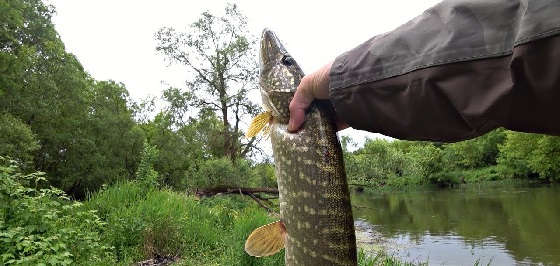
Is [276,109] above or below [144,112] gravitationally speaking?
below

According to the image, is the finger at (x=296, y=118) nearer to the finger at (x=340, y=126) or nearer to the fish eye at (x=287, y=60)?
the finger at (x=340, y=126)

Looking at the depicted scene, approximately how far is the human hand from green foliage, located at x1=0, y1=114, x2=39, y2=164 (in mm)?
14071

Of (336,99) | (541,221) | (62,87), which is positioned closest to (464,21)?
(336,99)

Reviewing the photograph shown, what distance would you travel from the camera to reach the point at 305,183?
6.75 feet

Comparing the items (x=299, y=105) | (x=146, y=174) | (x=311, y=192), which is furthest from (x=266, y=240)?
(x=146, y=174)

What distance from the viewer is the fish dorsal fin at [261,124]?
240 centimetres

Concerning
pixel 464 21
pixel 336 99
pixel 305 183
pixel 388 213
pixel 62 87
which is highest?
pixel 62 87

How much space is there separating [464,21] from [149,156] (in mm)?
10299

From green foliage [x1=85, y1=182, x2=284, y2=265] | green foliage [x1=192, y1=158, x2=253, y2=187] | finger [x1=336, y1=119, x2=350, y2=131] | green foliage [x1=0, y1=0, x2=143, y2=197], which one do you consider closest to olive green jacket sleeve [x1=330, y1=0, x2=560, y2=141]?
finger [x1=336, y1=119, x2=350, y2=131]

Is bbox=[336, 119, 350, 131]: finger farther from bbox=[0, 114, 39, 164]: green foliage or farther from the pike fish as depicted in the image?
bbox=[0, 114, 39, 164]: green foliage

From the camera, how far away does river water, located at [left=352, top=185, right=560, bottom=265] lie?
1105 cm

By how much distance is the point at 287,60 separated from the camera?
7.74 ft

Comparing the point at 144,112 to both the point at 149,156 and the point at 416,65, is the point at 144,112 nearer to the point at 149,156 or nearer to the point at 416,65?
the point at 149,156

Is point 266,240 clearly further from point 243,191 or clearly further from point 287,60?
point 243,191
